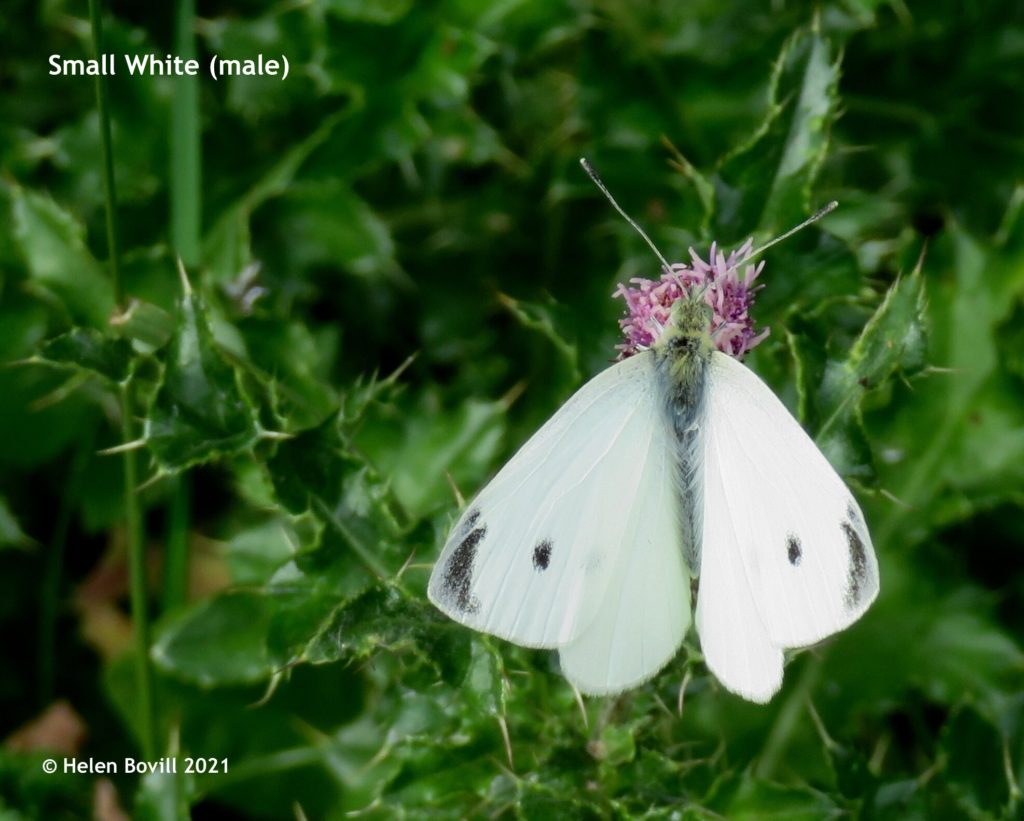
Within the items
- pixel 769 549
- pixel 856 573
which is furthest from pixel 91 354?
pixel 856 573

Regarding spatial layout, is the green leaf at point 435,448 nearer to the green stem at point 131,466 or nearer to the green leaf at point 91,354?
the green stem at point 131,466

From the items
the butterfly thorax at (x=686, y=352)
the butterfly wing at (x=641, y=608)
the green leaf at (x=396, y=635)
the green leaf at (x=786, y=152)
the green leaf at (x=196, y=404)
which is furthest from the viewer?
the green leaf at (x=786, y=152)

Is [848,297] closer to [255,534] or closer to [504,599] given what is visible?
[504,599]

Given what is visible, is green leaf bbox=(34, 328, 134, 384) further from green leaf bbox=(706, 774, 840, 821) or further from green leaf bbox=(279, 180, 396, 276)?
green leaf bbox=(706, 774, 840, 821)

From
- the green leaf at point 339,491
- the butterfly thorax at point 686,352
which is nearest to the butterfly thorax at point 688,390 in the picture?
the butterfly thorax at point 686,352

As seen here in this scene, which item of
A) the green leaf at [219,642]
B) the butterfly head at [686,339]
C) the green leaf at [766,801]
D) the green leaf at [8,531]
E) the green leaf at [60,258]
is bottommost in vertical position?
the green leaf at [219,642]

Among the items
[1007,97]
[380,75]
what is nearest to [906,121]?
[1007,97]

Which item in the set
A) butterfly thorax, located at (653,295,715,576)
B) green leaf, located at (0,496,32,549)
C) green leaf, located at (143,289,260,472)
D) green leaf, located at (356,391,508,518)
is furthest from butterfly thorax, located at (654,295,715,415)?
green leaf, located at (0,496,32,549)
